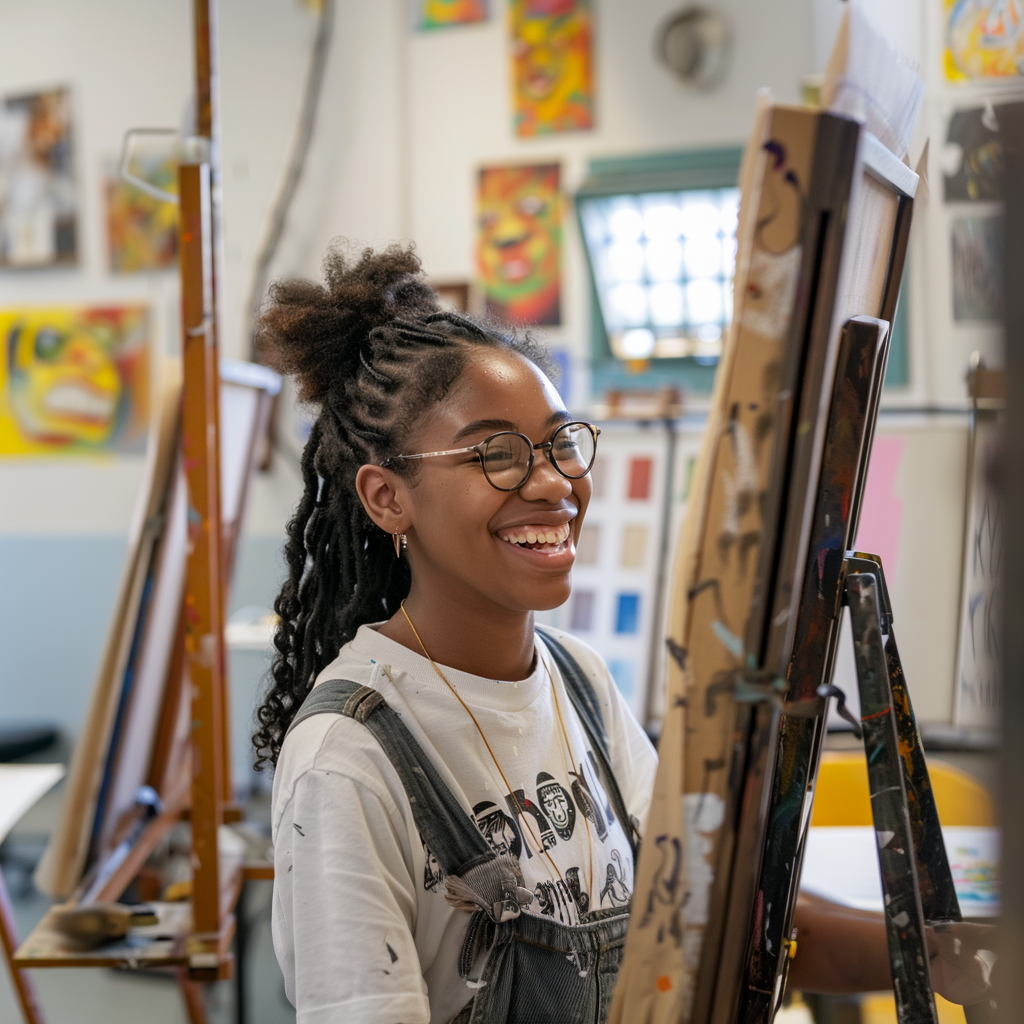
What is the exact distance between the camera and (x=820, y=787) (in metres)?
1.91

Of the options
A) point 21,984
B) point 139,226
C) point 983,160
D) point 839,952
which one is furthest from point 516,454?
point 139,226

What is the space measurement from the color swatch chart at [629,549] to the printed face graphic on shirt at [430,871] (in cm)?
232

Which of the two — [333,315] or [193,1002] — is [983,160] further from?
[193,1002]

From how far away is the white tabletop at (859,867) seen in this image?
115 cm

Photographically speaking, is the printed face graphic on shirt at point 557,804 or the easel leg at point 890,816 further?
the printed face graphic on shirt at point 557,804

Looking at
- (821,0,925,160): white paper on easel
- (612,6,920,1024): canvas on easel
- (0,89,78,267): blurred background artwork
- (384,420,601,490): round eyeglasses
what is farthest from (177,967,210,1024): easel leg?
(0,89,78,267): blurred background artwork

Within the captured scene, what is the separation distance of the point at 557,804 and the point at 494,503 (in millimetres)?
284

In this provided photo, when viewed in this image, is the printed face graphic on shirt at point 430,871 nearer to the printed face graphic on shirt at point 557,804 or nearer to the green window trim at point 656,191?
the printed face graphic on shirt at point 557,804

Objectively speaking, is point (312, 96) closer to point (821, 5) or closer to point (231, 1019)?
point (821, 5)

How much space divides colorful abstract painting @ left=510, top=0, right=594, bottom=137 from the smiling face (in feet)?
10.4

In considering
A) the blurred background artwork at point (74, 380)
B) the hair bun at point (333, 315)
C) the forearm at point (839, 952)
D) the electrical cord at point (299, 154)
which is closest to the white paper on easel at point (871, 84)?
the hair bun at point (333, 315)

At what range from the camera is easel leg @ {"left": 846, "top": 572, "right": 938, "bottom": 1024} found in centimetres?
64

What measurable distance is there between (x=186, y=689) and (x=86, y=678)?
8.13 feet

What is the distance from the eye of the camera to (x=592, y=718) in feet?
3.47
